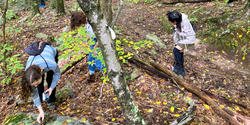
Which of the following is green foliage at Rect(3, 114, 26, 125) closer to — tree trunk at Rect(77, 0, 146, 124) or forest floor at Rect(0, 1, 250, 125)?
forest floor at Rect(0, 1, 250, 125)

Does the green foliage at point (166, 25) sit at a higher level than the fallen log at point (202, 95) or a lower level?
higher

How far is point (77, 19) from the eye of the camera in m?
3.74

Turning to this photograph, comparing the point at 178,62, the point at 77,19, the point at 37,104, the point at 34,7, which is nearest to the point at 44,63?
the point at 37,104

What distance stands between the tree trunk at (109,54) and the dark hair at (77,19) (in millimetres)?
2238

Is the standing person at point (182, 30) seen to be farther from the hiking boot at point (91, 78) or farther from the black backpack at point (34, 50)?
the black backpack at point (34, 50)

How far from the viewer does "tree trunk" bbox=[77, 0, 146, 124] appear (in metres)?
1.59

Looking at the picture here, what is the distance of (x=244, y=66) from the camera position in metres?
5.23

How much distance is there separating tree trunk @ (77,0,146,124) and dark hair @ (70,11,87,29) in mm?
2238

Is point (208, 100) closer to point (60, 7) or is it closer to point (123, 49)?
point (123, 49)

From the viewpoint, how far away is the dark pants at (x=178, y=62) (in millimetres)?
4213

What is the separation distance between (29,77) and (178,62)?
3616 millimetres

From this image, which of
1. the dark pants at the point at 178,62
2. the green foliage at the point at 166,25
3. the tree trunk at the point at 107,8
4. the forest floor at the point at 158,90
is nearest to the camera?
the forest floor at the point at 158,90

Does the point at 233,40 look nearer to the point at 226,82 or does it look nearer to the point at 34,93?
the point at 226,82

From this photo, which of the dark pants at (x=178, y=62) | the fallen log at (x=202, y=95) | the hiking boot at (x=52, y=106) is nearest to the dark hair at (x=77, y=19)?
the fallen log at (x=202, y=95)
